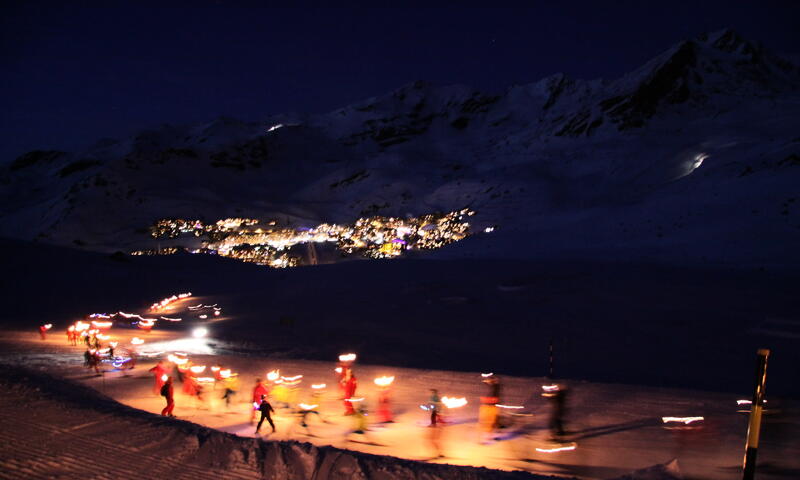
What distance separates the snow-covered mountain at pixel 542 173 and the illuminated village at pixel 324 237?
4.43 m

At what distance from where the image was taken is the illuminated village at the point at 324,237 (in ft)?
220

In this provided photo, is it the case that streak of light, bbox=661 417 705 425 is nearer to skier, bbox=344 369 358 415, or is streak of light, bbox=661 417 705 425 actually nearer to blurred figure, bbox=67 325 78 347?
skier, bbox=344 369 358 415

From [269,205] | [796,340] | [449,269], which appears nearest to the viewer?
A: [796,340]

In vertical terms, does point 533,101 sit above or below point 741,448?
above

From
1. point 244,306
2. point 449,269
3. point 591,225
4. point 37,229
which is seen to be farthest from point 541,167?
point 37,229

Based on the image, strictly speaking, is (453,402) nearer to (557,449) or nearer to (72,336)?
(557,449)

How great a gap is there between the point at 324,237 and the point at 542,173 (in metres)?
30.7

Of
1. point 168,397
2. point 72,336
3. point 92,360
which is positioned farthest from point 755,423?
point 72,336

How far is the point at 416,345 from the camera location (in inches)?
795

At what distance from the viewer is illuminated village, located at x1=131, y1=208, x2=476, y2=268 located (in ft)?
220

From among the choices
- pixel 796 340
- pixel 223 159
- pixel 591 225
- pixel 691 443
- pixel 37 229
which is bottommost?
pixel 691 443

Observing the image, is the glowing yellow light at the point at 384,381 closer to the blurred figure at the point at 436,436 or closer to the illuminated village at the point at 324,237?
the blurred figure at the point at 436,436

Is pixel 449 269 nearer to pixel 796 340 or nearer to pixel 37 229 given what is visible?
pixel 796 340

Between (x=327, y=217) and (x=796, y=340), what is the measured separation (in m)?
96.8
